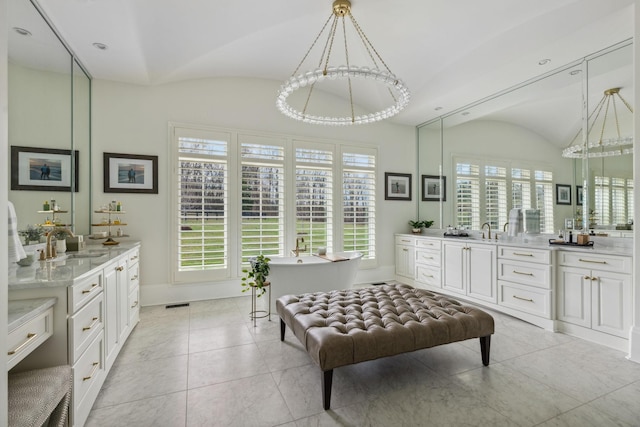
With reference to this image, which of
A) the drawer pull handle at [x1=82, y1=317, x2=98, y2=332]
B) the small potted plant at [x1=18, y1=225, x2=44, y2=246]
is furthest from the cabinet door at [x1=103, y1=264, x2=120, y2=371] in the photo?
the small potted plant at [x1=18, y1=225, x2=44, y2=246]

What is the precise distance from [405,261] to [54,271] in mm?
4593

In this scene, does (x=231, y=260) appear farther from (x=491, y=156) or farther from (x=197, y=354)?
(x=491, y=156)

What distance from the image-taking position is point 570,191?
11.1 ft

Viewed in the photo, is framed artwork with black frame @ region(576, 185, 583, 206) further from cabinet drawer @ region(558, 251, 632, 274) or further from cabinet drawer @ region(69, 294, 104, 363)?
cabinet drawer @ region(69, 294, 104, 363)

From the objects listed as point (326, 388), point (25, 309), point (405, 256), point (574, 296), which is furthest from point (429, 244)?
point (25, 309)

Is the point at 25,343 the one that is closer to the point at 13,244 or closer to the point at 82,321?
the point at 82,321

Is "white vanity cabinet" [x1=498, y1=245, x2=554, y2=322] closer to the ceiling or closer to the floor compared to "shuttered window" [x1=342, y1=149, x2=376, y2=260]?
closer to the floor

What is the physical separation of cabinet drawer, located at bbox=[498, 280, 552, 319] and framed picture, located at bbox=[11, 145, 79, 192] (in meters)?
4.88

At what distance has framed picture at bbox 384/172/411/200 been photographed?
528 cm

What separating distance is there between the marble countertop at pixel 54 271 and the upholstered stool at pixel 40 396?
417 mm

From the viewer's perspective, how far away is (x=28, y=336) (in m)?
1.32

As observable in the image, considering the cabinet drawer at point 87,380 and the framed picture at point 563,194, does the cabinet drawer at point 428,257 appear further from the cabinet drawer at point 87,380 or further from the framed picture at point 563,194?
the cabinet drawer at point 87,380

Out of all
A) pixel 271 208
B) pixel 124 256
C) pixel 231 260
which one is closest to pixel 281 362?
pixel 124 256

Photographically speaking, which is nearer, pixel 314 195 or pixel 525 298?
pixel 525 298
